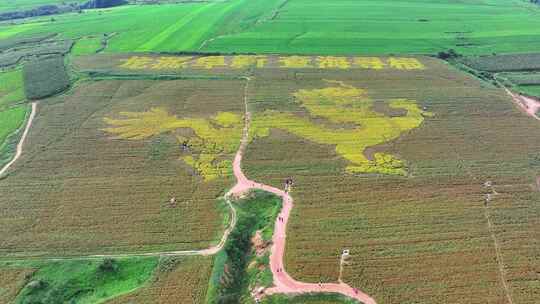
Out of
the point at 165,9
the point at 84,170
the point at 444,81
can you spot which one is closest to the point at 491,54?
the point at 444,81

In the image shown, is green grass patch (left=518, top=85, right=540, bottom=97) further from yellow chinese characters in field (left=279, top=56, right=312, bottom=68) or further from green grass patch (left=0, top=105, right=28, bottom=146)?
green grass patch (left=0, top=105, right=28, bottom=146)

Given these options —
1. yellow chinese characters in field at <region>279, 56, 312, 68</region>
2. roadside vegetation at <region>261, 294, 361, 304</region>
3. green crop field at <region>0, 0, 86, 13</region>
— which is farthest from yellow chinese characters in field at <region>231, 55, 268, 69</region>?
green crop field at <region>0, 0, 86, 13</region>

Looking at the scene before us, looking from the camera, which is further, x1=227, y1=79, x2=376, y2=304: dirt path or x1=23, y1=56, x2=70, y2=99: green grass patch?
x1=23, y1=56, x2=70, y2=99: green grass patch

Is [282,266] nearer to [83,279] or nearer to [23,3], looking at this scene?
[83,279]

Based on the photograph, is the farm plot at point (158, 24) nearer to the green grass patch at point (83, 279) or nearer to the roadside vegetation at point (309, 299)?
the green grass patch at point (83, 279)

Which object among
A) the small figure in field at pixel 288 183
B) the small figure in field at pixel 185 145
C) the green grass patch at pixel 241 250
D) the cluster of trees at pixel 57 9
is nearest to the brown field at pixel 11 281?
the green grass patch at pixel 241 250

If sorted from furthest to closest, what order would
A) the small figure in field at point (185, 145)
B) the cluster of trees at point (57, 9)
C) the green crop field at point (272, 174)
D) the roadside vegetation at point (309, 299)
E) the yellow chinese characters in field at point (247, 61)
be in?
1. the cluster of trees at point (57, 9)
2. the yellow chinese characters in field at point (247, 61)
3. the small figure in field at point (185, 145)
4. the green crop field at point (272, 174)
5. the roadside vegetation at point (309, 299)

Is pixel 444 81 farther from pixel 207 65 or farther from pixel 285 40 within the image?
pixel 207 65
